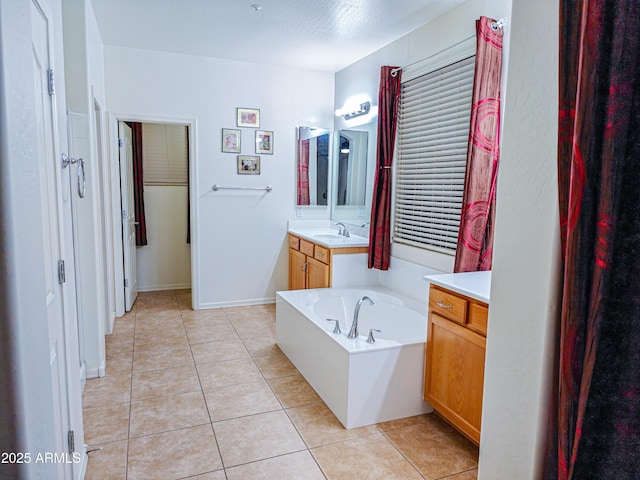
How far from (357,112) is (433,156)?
1318 mm

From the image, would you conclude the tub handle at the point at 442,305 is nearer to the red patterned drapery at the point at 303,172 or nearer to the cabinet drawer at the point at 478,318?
the cabinet drawer at the point at 478,318

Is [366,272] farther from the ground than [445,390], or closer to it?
farther from the ground

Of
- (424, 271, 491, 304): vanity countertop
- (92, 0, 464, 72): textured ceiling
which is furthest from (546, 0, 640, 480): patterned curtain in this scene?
(92, 0, 464, 72): textured ceiling

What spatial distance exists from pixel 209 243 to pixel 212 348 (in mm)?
1353

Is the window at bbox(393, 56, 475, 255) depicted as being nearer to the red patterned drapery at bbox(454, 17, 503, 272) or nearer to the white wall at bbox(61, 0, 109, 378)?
the red patterned drapery at bbox(454, 17, 503, 272)

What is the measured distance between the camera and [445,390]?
2326 mm

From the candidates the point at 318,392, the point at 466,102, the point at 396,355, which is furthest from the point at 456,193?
the point at 318,392

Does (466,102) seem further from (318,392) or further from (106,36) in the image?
(106,36)

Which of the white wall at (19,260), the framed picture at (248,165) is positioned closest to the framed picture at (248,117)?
the framed picture at (248,165)

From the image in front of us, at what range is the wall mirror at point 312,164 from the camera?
477 centimetres

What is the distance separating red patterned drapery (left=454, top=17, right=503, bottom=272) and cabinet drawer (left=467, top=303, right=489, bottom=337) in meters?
0.66

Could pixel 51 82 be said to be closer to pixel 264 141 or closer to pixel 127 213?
pixel 127 213

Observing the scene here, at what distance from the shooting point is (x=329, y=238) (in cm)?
431

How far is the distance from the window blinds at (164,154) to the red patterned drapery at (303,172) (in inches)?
59.4
